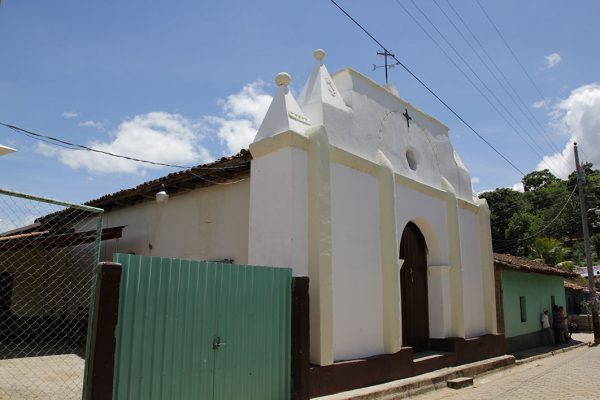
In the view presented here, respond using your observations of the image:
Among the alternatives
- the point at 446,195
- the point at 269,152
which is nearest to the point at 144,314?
the point at 269,152

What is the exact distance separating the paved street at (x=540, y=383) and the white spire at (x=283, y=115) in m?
5.14

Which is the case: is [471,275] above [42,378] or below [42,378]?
above

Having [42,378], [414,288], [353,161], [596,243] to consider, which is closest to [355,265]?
→ [353,161]

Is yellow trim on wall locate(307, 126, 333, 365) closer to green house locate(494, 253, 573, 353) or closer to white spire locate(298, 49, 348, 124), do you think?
white spire locate(298, 49, 348, 124)

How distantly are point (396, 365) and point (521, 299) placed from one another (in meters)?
9.52

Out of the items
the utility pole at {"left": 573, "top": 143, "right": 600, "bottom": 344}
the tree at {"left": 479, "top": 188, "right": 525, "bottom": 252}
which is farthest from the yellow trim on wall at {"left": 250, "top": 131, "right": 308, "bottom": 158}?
the tree at {"left": 479, "top": 188, "right": 525, "bottom": 252}

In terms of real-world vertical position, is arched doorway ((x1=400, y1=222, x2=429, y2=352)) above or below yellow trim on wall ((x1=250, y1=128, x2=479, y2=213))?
below

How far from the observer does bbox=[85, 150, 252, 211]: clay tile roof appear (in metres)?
8.16

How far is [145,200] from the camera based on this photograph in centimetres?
1094

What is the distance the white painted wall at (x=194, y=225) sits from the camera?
27.9 feet

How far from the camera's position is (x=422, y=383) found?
843cm

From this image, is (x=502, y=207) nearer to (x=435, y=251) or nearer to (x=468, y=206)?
(x=468, y=206)

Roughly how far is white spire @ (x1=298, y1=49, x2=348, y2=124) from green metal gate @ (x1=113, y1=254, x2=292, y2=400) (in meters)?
3.03

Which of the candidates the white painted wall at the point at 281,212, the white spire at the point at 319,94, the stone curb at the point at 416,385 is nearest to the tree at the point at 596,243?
the stone curb at the point at 416,385
